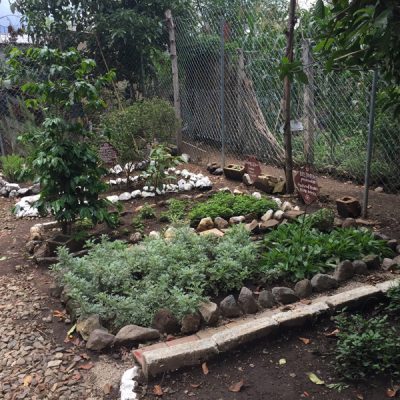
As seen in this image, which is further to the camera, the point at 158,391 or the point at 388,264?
the point at 388,264

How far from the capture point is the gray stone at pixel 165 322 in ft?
9.28

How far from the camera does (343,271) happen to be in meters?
3.30

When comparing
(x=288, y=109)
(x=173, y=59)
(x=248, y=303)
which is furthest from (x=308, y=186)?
(x=173, y=59)

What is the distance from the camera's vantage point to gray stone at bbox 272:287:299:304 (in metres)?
3.07

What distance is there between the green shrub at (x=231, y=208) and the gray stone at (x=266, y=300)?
67.7 inches

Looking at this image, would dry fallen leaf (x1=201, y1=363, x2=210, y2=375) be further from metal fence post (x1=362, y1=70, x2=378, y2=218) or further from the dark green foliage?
metal fence post (x1=362, y1=70, x2=378, y2=218)

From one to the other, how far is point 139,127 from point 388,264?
162 inches

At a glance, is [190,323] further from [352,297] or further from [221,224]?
[221,224]

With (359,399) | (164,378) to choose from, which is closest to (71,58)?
(164,378)

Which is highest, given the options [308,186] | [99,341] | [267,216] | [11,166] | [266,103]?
[266,103]

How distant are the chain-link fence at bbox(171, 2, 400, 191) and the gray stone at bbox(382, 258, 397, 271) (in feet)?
7.38

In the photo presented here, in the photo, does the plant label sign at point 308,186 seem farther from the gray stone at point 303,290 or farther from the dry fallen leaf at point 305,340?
the dry fallen leaf at point 305,340

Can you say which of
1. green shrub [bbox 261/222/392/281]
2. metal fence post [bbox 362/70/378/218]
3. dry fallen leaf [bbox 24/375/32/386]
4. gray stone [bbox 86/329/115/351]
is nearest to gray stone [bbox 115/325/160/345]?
gray stone [bbox 86/329/115/351]

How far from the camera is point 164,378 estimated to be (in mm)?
2439
